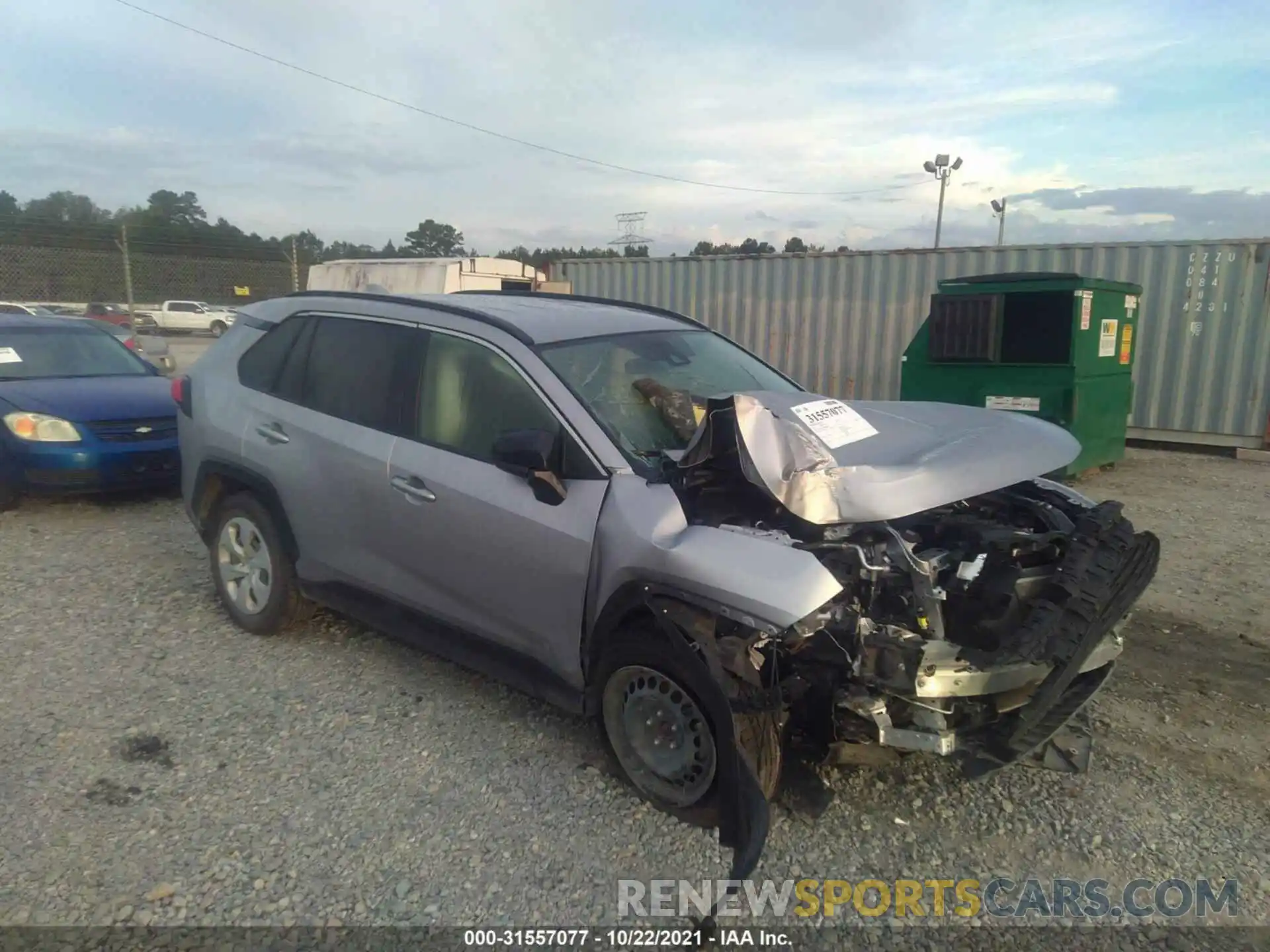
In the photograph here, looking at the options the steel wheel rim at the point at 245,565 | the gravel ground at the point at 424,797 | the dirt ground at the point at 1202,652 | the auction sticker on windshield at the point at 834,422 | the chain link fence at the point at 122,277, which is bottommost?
the gravel ground at the point at 424,797

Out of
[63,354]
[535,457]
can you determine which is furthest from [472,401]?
[63,354]

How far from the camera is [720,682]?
2754 mm

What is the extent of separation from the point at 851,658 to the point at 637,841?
976 millimetres

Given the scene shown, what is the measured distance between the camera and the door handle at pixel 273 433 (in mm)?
4344

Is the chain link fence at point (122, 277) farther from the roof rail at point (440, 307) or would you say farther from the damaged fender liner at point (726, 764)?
the damaged fender liner at point (726, 764)

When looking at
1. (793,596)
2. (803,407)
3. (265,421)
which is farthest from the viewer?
(265,421)

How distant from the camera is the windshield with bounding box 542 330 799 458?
3492mm

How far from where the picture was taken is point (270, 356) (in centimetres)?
465

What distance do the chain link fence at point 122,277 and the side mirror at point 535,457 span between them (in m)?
13.5

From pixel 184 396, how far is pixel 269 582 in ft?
4.30

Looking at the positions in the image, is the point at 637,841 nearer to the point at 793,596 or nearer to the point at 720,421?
the point at 793,596

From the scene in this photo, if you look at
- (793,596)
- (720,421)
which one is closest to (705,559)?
(793,596)

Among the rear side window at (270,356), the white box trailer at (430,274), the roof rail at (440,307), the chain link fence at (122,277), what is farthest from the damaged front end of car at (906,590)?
the chain link fence at (122,277)

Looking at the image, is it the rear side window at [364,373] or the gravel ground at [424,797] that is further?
the rear side window at [364,373]
